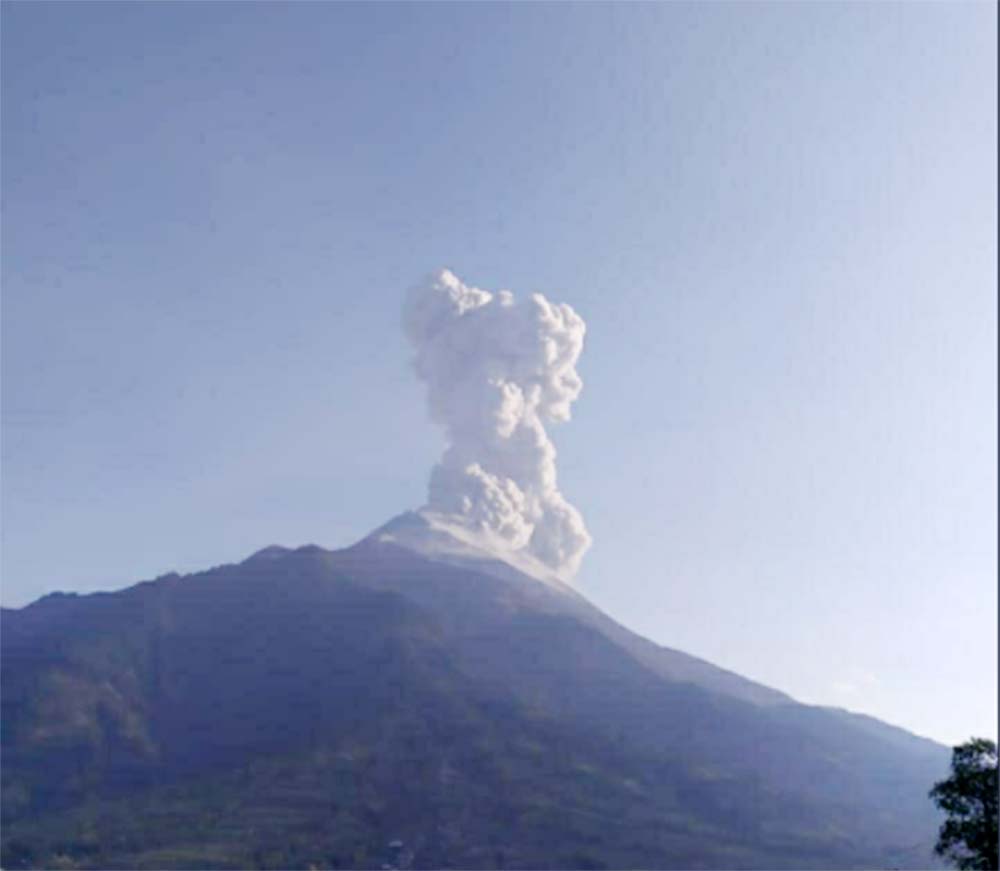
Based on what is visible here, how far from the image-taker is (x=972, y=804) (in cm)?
2466

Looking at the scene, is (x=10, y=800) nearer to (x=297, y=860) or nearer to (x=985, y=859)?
(x=297, y=860)

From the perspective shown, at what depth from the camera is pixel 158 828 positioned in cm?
17462

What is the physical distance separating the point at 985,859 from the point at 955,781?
1719mm

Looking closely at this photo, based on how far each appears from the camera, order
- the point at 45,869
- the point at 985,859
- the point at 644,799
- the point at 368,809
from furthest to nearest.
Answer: the point at 644,799 < the point at 368,809 < the point at 45,869 < the point at 985,859

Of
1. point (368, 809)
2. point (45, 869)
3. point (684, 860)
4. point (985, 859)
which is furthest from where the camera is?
point (368, 809)

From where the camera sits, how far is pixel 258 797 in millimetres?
189250

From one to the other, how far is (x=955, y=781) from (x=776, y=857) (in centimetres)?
16428

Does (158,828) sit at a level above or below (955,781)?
below

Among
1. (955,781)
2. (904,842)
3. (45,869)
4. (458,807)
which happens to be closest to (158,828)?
(45,869)

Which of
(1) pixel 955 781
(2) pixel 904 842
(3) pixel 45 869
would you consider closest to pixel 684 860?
(2) pixel 904 842

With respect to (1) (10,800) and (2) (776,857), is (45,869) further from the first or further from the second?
(2) (776,857)

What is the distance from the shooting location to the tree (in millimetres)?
23578

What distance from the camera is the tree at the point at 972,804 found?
77.4 ft

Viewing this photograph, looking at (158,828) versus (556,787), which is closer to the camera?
(158,828)
